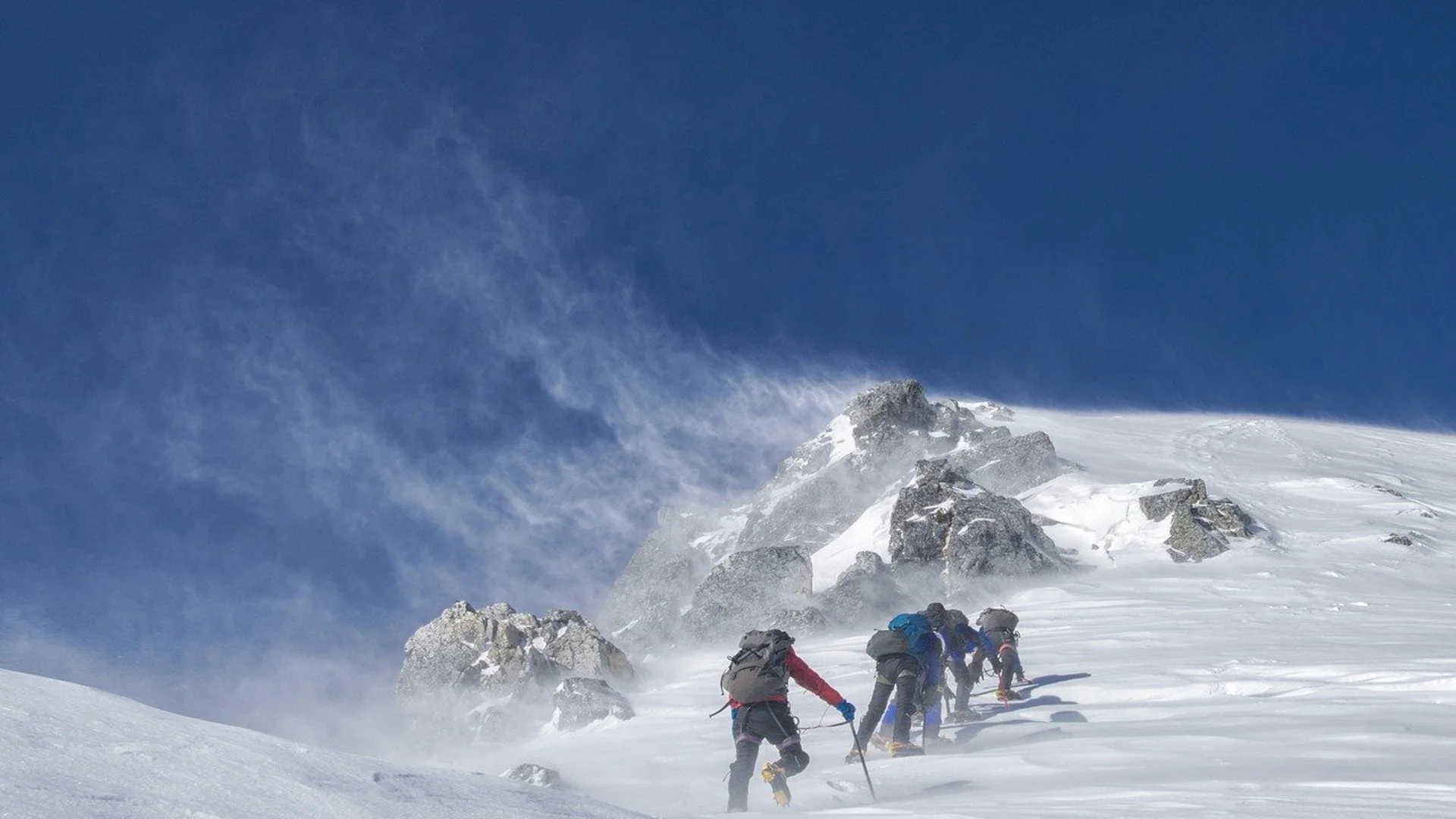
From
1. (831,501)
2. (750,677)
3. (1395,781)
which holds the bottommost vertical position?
(1395,781)

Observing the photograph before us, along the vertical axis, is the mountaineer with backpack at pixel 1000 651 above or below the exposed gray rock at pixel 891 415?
below

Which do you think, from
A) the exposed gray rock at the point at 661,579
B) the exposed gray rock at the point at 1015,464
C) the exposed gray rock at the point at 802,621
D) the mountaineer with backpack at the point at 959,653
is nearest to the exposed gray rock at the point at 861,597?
the exposed gray rock at the point at 802,621

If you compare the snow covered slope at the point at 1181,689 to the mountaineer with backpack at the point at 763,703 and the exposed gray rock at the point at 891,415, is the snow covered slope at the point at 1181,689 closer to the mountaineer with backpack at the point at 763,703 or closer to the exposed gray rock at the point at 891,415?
the mountaineer with backpack at the point at 763,703

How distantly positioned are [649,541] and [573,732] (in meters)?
42.3

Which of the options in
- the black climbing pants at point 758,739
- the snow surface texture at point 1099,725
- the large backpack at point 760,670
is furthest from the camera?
the large backpack at point 760,670

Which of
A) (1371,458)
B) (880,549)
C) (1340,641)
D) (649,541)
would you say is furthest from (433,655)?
(1371,458)

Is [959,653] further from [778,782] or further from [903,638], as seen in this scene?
[778,782]

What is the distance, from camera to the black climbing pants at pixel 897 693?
1220cm

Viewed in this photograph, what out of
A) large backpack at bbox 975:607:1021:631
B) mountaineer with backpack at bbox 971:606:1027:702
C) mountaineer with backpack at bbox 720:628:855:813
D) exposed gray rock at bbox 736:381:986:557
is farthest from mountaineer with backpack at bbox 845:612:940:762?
exposed gray rock at bbox 736:381:986:557

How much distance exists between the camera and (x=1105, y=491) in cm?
4103

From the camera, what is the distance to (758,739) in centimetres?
1015

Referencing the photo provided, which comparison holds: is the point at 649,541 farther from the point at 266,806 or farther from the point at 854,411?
the point at 266,806

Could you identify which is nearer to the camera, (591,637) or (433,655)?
(591,637)

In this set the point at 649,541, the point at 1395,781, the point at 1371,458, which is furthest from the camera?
the point at 649,541
